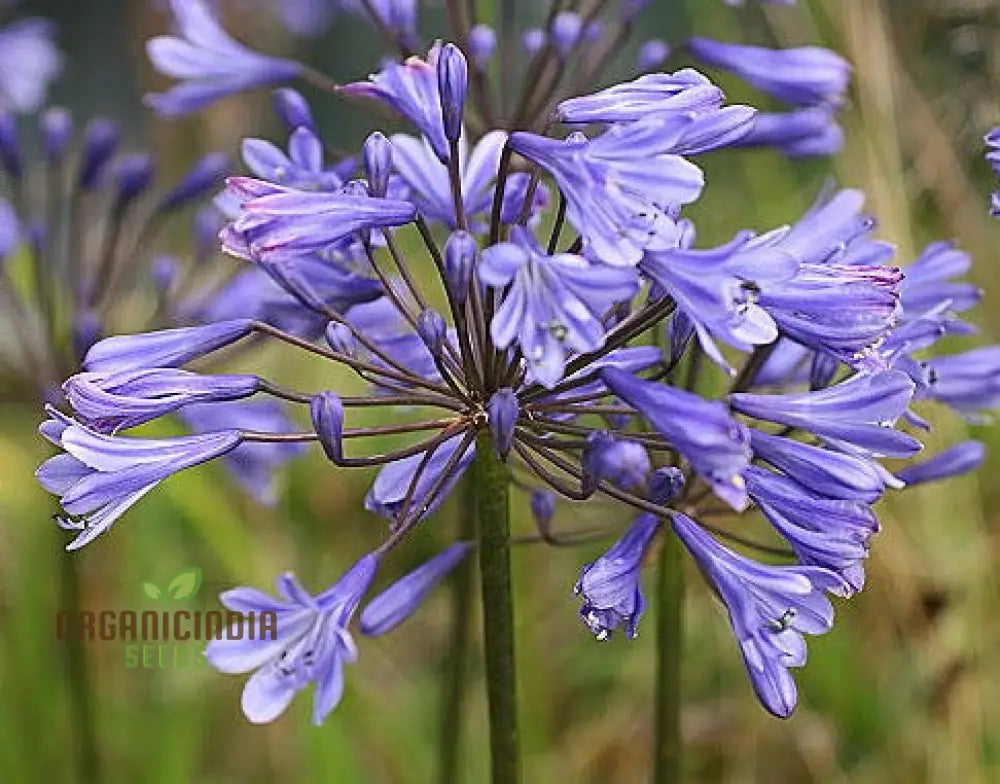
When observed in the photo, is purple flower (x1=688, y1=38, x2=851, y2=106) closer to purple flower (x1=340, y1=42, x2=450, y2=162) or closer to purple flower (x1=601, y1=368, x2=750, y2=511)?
purple flower (x1=340, y1=42, x2=450, y2=162)

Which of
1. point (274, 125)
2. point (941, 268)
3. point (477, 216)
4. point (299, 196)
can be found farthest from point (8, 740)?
point (274, 125)

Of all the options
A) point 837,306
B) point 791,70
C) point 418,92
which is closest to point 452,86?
point 418,92

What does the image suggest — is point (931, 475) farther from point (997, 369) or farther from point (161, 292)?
point (161, 292)

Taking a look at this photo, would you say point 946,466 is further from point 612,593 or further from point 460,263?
point 460,263

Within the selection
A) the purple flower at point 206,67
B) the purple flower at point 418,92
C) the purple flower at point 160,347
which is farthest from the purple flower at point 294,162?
the purple flower at point 206,67

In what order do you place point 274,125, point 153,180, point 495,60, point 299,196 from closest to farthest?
point 299,196 < point 153,180 < point 495,60 < point 274,125

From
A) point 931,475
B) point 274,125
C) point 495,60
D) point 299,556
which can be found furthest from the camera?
point 274,125

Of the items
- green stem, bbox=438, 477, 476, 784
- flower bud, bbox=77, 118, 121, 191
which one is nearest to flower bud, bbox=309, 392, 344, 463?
green stem, bbox=438, 477, 476, 784
